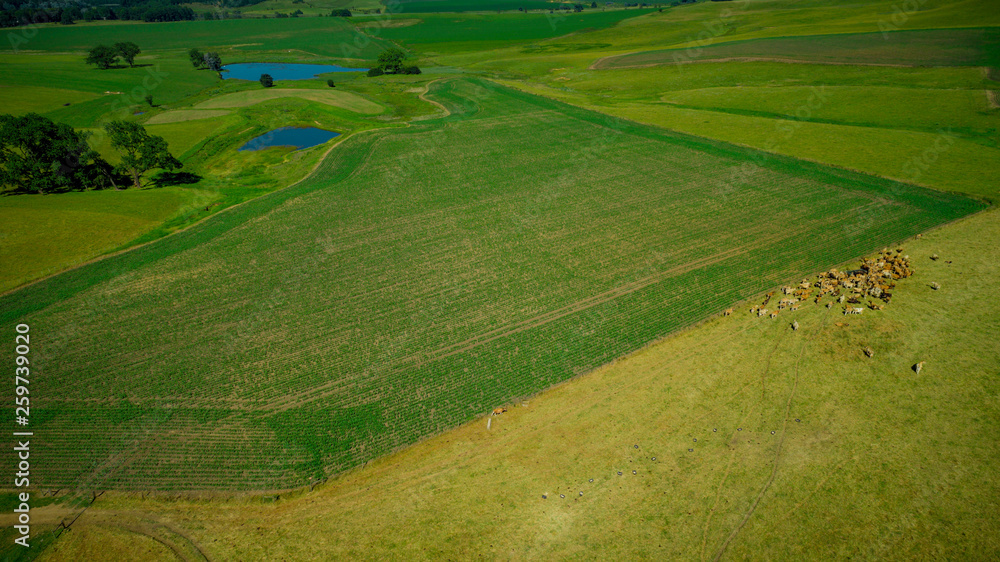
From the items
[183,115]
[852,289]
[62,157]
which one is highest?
[183,115]

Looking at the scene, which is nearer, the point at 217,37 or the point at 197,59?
the point at 197,59

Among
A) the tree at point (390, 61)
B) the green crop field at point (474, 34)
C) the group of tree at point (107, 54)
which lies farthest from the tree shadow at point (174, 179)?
the green crop field at point (474, 34)

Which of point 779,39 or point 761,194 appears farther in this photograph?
point 779,39

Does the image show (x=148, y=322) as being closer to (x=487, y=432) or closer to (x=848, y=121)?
(x=487, y=432)

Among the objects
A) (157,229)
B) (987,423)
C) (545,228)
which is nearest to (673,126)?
(545,228)

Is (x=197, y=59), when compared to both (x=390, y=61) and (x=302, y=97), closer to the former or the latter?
(x=390, y=61)

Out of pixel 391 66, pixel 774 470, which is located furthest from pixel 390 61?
pixel 774 470
